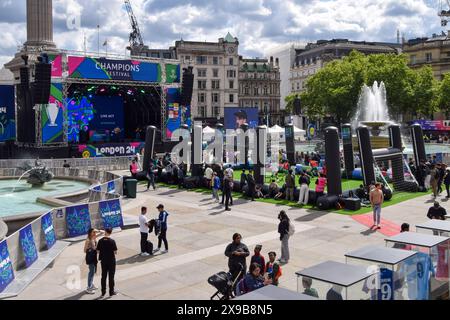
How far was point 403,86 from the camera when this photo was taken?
65.9 metres

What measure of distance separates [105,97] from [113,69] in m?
8.11

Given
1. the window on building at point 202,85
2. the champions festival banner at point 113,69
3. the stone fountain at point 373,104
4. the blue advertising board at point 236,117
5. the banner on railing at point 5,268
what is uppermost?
the window on building at point 202,85

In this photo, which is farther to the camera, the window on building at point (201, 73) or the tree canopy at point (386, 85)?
the window on building at point (201, 73)

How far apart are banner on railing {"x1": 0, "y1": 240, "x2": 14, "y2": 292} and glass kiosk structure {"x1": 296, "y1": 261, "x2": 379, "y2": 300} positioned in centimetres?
680

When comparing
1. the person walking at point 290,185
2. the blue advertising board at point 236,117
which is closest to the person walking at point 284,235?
the person walking at point 290,185

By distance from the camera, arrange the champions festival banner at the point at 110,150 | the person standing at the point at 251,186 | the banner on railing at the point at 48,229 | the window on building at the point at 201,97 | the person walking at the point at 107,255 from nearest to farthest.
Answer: the person walking at the point at 107,255 < the banner on railing at the point at 48,229 < the person standing at the point at 251,186 < the champions festival banner at the point at 110,150 < the window on building at the point at 201,97

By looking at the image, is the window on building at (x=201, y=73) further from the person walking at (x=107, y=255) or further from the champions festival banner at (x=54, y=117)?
the person walking at (x=107, y=255)

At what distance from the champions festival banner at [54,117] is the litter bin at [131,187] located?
22073mm

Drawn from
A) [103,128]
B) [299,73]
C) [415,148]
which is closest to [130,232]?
[415,148]

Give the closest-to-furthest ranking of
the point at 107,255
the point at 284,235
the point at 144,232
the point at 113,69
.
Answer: the point at 107,255, the point at 284,235, the point at 144,232, the point at 113,69

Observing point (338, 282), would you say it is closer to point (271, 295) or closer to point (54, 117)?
point (271, 295)

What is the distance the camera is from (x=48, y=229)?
1489cm

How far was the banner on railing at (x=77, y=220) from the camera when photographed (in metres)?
16.3

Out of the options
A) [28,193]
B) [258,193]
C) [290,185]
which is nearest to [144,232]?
[290,185]
